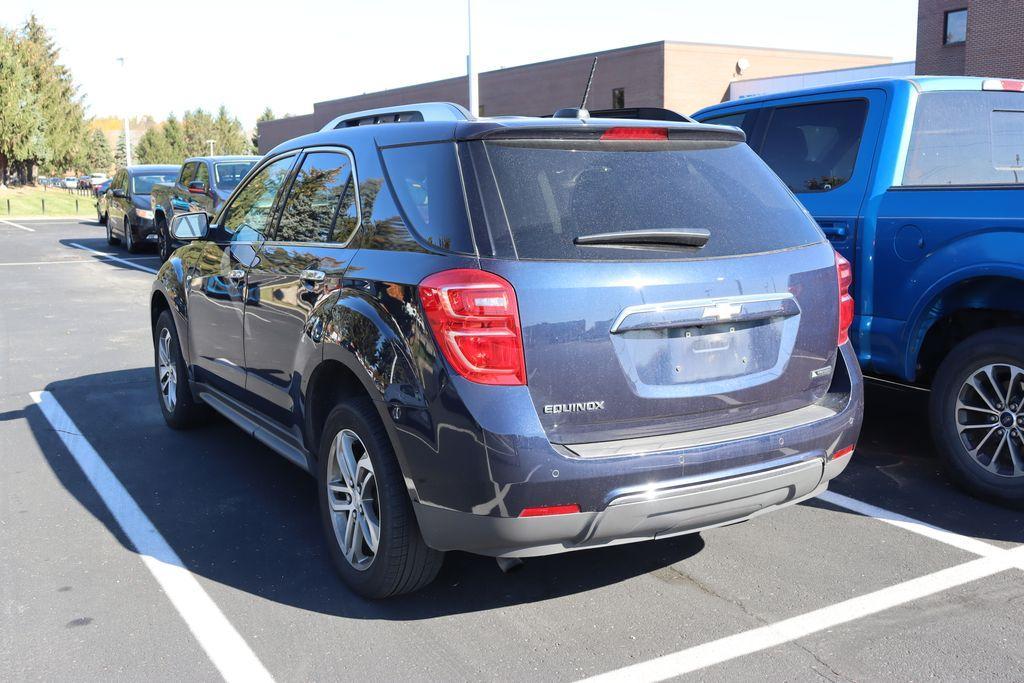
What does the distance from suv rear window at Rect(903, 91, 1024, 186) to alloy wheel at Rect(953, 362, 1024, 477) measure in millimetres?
1196

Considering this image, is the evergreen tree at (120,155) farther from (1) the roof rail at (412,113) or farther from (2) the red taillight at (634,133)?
(2) the red taillight at (634,133)

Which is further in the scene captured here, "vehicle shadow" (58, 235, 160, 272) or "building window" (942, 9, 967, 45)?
"building window" (942, 9, 967, 45)

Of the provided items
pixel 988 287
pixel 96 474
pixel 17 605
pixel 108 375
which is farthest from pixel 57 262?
pixel 988 287

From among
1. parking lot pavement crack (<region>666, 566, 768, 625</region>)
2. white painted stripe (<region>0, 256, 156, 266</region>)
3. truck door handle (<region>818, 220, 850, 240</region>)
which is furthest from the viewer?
white painted stripe (<region>0, 256, 156, 266</region>)

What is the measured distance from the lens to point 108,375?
319 inches

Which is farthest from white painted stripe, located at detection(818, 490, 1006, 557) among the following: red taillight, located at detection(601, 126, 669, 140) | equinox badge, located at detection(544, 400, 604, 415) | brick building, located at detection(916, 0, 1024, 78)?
brick building, located at detection(916, 0, 1024, 78)

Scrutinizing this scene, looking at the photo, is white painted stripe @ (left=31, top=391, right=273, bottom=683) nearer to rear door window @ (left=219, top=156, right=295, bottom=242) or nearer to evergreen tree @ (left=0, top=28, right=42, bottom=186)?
rear door window @ (left=219, top=156, right=295, bottom=242)

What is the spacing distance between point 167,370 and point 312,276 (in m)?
2.74

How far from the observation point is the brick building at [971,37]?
31500 millimetres

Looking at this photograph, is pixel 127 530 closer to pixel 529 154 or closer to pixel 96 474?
pixel 96 474

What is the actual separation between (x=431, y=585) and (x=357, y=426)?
0.79 m

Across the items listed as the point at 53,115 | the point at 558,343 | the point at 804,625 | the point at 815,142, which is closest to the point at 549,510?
the point at 558,343

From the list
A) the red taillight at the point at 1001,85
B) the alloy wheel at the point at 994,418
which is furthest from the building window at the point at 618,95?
the alloy wheel at the point at 994,418

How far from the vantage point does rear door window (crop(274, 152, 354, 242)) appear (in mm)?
4128
